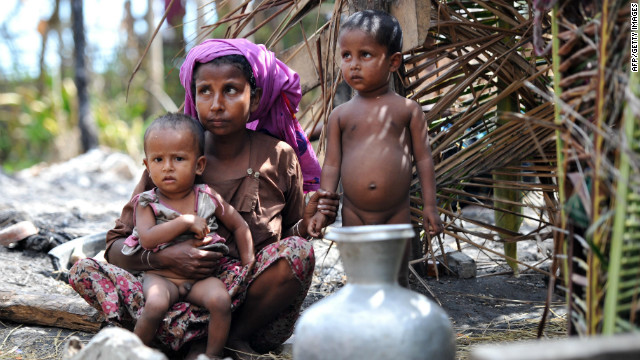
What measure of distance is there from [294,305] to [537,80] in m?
1.56

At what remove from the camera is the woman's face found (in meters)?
2.57

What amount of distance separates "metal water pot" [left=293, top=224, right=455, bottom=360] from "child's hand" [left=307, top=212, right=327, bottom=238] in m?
0.54

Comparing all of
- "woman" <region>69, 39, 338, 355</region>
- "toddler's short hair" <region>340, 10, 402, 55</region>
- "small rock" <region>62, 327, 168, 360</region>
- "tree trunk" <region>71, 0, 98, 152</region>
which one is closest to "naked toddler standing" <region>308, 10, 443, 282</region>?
"toddler's short hair" <region>340, 10, 402, 55</region>

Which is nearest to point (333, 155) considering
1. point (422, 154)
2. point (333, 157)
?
point (333, 157)

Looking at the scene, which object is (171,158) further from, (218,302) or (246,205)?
(218,302)

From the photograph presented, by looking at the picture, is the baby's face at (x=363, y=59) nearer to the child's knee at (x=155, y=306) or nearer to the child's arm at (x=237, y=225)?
the child's arm at (x=237, y=225)

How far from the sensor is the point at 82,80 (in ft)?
37.1

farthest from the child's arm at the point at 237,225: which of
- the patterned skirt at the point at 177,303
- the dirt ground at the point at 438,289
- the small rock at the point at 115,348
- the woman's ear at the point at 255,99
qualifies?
the small rock at the point at 115,348

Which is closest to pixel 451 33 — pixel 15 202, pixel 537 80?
pixel 537 80

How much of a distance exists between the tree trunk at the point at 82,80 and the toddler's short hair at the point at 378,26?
971 cm

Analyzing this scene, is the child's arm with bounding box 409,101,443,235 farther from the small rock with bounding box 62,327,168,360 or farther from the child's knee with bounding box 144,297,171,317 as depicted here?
the small rock with bounding box 62,327,168,360

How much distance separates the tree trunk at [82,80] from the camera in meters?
10.9

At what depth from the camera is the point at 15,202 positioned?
6.18 metres

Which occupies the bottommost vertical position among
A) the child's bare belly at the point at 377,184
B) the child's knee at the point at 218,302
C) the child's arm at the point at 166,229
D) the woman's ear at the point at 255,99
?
the child's knee at the point at 218,302
